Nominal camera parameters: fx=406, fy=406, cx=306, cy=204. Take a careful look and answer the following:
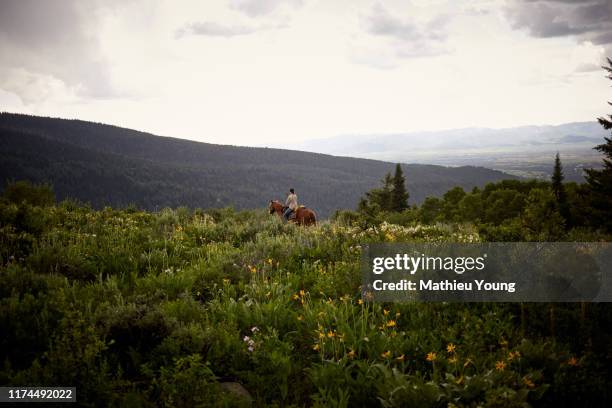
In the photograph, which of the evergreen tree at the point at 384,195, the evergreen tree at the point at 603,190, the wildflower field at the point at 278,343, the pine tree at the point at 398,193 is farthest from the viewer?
the pine tree at the point at 398,193

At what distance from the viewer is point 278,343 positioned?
4941 mm

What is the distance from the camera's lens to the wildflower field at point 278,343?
3807 millimetres

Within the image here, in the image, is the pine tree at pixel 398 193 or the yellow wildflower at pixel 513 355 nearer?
the yellow wildflower at pixel 513 355

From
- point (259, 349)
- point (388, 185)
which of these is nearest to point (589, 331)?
point (259, 349)

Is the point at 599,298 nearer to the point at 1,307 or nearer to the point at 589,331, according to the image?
the point at 589,331

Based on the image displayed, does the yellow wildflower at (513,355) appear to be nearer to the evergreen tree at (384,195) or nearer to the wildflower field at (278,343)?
the wildflower field at (278,343)

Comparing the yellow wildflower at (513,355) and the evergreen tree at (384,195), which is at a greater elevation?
the yellow wildflower at (513,355)

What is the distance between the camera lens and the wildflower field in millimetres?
3807

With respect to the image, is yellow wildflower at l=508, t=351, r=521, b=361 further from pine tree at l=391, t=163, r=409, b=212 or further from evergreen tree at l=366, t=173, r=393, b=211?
pine tree at l=391, t=163, r=409, b=212

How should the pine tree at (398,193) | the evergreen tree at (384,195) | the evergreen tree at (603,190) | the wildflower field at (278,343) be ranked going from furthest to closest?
the pine tree at (398,193), the evergreen tree at (384,195), the evergreen tree at (603,190), the wildflower field at (278,343)

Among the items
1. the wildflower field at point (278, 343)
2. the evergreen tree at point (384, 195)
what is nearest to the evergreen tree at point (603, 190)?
the evergreen tree at point (384, 195)

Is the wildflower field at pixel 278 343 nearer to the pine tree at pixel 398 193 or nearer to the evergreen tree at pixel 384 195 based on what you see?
the evergreen tree at pixel 384 195

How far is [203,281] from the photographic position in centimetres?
677

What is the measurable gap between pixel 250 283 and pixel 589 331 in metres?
4.71
